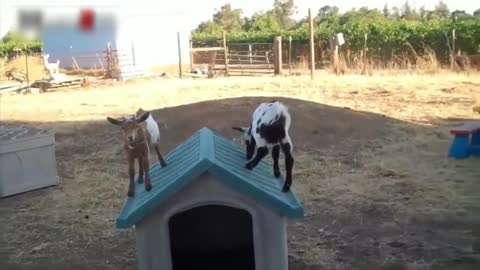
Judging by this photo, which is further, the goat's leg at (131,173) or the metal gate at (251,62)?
the metal gate at (251,62)

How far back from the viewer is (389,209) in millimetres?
5820

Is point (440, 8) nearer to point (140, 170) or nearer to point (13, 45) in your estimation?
point (13, 45)

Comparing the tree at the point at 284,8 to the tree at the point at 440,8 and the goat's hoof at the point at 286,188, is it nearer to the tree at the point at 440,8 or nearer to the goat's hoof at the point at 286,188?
the tree at the point at 440,8

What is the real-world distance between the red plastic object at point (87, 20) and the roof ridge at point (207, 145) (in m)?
2.15

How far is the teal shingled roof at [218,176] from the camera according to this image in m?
3.72

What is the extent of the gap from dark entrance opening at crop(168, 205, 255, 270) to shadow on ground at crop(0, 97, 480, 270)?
0.38 meters

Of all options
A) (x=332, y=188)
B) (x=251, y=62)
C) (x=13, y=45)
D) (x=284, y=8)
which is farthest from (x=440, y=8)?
(x=332, y=188)

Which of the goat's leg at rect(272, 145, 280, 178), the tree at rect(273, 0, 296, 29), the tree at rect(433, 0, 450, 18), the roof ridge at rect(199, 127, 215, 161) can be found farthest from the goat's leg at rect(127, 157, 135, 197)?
the tree at rect(273, 0, 296, 29)

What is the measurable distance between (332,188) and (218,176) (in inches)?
125

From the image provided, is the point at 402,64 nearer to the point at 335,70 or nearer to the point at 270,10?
the point at 335,70

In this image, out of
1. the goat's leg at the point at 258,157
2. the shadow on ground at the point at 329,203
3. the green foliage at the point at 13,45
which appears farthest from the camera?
the green foliage at the point at 13,45

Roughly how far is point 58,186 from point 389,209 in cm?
379

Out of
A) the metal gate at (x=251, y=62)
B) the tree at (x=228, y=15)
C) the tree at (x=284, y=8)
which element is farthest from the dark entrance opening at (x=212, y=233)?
the tree at (x=284, y=8)

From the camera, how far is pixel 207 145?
14.1 ft
